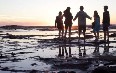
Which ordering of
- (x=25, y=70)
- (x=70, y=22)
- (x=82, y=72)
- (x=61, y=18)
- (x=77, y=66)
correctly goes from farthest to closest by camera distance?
(x=61, y=18) < (x=70, y=22) < (x=77, y=66) < (x=25, y=70) < (x=82, y=72)

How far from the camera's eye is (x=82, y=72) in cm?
994

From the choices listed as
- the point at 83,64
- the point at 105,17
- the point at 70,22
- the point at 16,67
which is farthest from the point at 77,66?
the point at 70,22

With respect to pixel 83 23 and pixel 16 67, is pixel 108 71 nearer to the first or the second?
pixel 16 67

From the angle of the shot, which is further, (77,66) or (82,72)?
(77,66)

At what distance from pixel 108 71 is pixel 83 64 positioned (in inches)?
113

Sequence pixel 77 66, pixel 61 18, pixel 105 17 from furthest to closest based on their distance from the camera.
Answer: pixel 61 18 → pixel 105 17 → pixel 77 66

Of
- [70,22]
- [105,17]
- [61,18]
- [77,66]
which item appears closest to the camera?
[77,66]

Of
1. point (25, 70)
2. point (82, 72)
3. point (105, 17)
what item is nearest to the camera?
point (82, 72)

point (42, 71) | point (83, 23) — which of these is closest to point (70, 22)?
point (83, 23)

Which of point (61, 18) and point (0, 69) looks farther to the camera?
point (61, 18)

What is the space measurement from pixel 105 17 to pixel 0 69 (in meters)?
11.5

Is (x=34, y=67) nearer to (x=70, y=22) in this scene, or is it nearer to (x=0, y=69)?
(x=0, y=69)

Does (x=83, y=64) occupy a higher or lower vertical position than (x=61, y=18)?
lower

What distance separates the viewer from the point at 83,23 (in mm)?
21625
